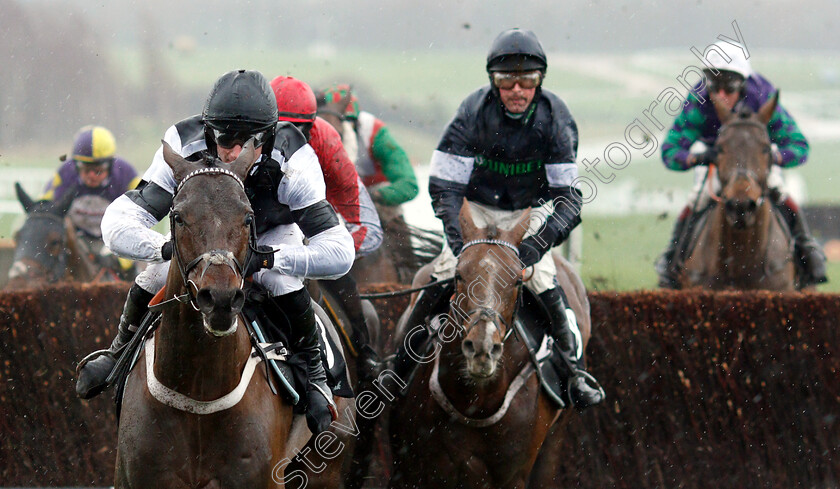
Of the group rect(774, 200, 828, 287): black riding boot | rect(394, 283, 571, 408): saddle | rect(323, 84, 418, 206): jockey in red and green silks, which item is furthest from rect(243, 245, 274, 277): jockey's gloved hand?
rect(774, 200, 828, 287): black riding boot

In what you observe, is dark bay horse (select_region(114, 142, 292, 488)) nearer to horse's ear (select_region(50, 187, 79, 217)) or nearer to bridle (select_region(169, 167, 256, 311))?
bridle (select_region(169, 167, 256, 311))

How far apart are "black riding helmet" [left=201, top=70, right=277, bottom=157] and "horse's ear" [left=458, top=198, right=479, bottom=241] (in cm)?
122

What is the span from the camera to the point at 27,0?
24078mm

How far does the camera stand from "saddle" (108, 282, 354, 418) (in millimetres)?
3994

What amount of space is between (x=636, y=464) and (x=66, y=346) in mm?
3629

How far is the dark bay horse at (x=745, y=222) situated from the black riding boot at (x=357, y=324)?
324cm

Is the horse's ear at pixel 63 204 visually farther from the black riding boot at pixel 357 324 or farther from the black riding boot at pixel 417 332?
the black riding boot at pixel 417 332

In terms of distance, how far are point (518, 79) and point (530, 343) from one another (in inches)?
50.5

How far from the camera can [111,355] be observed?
411 centimetres

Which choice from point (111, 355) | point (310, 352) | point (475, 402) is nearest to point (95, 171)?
point (475, 402)

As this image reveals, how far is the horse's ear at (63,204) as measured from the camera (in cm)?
817

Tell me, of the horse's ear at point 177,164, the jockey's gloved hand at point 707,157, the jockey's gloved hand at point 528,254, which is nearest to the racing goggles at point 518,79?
the jockey's gloved hand at point 528,254

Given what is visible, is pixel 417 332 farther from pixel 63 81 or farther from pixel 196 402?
pixel 63 81

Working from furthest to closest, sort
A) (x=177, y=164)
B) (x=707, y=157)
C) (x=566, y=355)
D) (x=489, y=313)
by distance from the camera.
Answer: (x=707, y=157)
(x=566, y=355)
(x=489, y=313)
(x=177, y=164)
